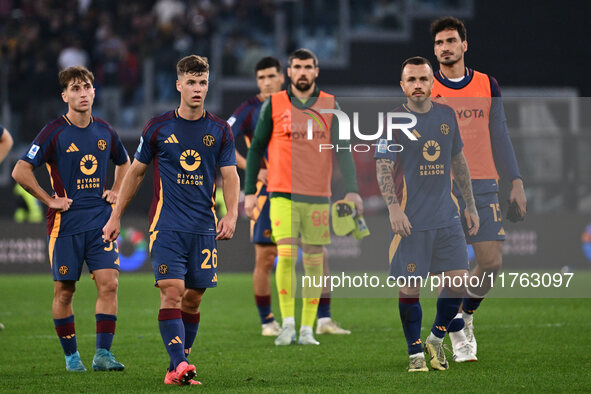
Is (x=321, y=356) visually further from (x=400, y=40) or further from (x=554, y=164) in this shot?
(x=400, y=40)

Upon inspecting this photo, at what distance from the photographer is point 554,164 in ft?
63.0

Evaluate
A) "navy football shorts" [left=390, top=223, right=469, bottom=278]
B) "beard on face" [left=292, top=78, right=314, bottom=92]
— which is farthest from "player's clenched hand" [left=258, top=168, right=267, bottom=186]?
"navy football shorts" [left=390, top=223, right=469, bottom=278]

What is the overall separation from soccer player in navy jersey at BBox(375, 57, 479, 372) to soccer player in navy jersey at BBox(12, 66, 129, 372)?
201 centimetres

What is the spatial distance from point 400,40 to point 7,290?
10862mm

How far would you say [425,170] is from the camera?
6.65 meters

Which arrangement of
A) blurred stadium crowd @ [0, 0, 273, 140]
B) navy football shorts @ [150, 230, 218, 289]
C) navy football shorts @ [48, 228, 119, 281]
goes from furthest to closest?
1. blurred stadium crowd @ [0, 0, 273, 140]
2. navy football shorts @ [48, 228, 119, 281]
3. navy football shorts @ [150, 230, 218, 289]

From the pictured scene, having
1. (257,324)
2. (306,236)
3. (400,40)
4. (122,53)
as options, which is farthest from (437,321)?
(400,40)

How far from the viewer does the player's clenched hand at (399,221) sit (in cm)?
658

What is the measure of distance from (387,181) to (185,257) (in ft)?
4.59

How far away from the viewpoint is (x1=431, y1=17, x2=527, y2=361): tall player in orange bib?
286 inches

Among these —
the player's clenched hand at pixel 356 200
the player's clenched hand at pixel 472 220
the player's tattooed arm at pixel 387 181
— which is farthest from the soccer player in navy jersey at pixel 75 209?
the player's clenched hand at pixel 472 220

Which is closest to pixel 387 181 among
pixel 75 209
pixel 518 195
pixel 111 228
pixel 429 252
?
pixel 429 252

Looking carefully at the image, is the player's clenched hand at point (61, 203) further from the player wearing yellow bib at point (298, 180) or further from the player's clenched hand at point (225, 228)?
the player wearing yellow bib at point (298, 180)

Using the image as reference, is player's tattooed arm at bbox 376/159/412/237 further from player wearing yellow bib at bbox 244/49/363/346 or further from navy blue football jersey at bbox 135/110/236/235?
player wearing yellow bib at bbox 244/49/363/346
